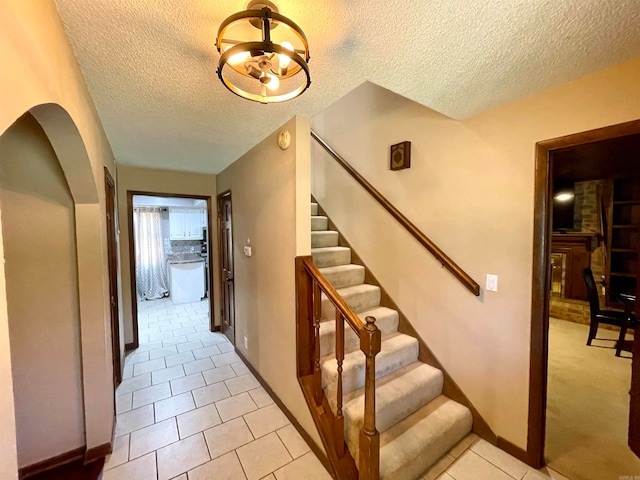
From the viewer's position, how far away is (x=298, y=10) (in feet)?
3.33

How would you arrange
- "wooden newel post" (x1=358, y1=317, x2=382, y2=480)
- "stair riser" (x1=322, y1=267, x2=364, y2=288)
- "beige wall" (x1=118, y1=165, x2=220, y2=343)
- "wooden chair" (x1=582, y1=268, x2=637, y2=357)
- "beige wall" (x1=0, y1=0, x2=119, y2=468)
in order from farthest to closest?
"beige wall" (x1=118, y1=165, x2=220, y2=343) → "wooden chair" (x1=582, y1=268, x2=637, y2=357) → "stair riser" (x1=322, y1=267, x2=364, y2=288) → "wooden newel post" (x1=358, y1=317, x2=382, y2=480) → "beige wall" (x1=0, y1=0, x2=119, y2=468)

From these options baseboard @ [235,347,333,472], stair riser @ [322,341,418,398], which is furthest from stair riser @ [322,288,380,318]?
baseboard @ [235,347,333,472]

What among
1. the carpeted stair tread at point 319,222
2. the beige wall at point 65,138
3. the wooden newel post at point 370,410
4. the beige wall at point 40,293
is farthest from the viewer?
the carpeted stair tread at point 319,222

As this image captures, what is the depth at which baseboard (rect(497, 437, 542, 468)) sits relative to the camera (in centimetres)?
166

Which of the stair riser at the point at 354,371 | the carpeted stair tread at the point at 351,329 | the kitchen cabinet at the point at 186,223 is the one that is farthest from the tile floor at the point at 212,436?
the kitchen cabinet at the point at 186,223

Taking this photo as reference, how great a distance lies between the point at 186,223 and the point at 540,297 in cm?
678

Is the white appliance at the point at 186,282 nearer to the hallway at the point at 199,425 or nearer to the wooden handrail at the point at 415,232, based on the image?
the hallway at the point at 199,425

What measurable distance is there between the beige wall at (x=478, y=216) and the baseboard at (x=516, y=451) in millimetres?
37

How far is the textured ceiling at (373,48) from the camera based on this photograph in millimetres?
989

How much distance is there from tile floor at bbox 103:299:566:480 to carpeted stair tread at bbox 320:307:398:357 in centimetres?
70

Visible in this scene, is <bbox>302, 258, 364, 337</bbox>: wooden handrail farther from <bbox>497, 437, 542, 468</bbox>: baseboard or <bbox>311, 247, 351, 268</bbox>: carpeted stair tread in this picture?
<bbox>497, 437, 542, 468</bbox>: baseboard

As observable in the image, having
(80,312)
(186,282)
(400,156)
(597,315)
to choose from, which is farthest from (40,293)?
(597,315)

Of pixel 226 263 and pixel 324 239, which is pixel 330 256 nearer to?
pixel 324 239

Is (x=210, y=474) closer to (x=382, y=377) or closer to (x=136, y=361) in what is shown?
(x=382, y=377)
